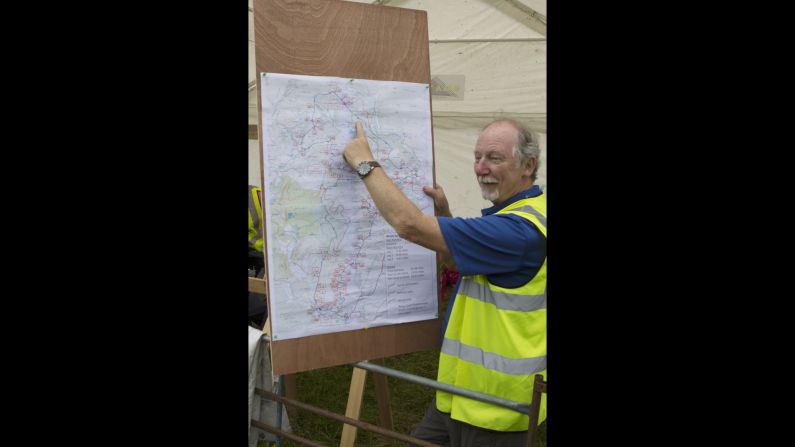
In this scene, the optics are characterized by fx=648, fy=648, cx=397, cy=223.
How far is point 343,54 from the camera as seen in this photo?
221cm

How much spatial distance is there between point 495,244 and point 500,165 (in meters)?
0.34

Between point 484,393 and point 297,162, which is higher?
point 297,162

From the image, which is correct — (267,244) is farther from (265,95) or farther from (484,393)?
(484,393)

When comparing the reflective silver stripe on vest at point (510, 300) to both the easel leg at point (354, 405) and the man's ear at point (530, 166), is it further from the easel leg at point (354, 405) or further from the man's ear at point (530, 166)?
the easel leg at point (354, 405)

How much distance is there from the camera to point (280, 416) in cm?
237

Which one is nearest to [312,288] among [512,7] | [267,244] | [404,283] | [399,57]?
[267,244]

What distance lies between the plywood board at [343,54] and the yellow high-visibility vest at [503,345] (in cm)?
29

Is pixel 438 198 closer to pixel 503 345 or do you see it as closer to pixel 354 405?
pixel 503 345

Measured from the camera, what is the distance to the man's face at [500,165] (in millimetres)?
2238

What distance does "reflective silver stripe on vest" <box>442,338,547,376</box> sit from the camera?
6.82 feet

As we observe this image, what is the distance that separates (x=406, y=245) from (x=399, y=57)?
0.68 metres

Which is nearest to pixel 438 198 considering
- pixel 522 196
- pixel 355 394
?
pixel 522 196

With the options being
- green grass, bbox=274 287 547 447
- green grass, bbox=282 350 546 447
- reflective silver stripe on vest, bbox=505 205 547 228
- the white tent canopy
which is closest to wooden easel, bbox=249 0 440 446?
reflective silver stripe on vest, bbox=505 205 547 228

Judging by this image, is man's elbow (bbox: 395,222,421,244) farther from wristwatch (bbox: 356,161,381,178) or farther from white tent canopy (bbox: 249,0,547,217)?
white tent canopy (bbox: 249,0,547,217)
